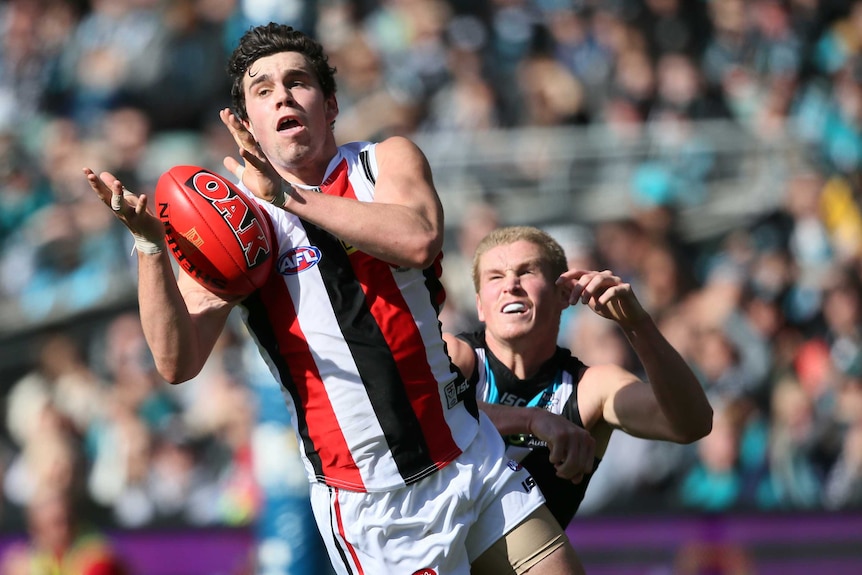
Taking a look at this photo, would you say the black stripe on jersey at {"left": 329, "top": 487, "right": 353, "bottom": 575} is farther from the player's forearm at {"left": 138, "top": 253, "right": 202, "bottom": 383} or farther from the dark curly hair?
the dark curly hair

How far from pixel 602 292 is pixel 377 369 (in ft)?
2.41

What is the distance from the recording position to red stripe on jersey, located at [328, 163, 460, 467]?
140 inches

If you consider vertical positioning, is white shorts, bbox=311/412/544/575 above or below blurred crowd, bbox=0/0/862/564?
below

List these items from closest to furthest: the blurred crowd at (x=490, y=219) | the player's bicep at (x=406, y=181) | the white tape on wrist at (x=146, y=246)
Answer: the white tape on wrist at (x=146, y=246), the player's bicep at (x=406, y=181), the blurred crowd at (x=490, y=219)

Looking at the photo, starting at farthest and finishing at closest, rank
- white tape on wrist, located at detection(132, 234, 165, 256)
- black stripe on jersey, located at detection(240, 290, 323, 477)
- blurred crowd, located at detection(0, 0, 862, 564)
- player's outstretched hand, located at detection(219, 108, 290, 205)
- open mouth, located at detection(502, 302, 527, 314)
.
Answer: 1. blurred crowd, located at detection(0, 0, 862, 564)
2. open mouth, located at detection(502, 302, 527, 314)
3. black stripe on jersey, located at detection(240, 290, 323, 477)
4. white tape on wrist, located at detection(132, 234, 165, 256)
5. player's outstretched hand, located at detection(219, 108, 290, 205)

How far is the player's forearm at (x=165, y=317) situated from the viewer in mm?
3303

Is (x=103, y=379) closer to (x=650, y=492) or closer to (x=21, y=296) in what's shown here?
(x=21, y=296)

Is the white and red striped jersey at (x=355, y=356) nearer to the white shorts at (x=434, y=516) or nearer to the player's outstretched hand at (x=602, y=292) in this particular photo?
the white shorts at (x=434, y=516)

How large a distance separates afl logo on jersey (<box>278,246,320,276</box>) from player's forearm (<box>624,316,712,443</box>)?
40.6 inches

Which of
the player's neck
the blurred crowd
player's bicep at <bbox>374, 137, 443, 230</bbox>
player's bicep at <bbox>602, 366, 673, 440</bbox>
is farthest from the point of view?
the blurred crowd

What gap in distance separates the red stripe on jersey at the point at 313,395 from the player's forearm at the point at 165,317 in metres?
0.30

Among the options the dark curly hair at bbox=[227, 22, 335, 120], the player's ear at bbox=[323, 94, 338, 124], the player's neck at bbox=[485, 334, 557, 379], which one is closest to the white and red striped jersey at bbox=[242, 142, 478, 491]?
the player's ear at bbox=[323, 94, 338, 124]

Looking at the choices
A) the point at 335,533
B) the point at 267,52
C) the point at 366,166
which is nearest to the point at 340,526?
the point at 335,533

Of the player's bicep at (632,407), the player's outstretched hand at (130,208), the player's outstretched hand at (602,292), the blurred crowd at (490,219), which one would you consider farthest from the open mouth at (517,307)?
the blurred crowd at (490,219)
